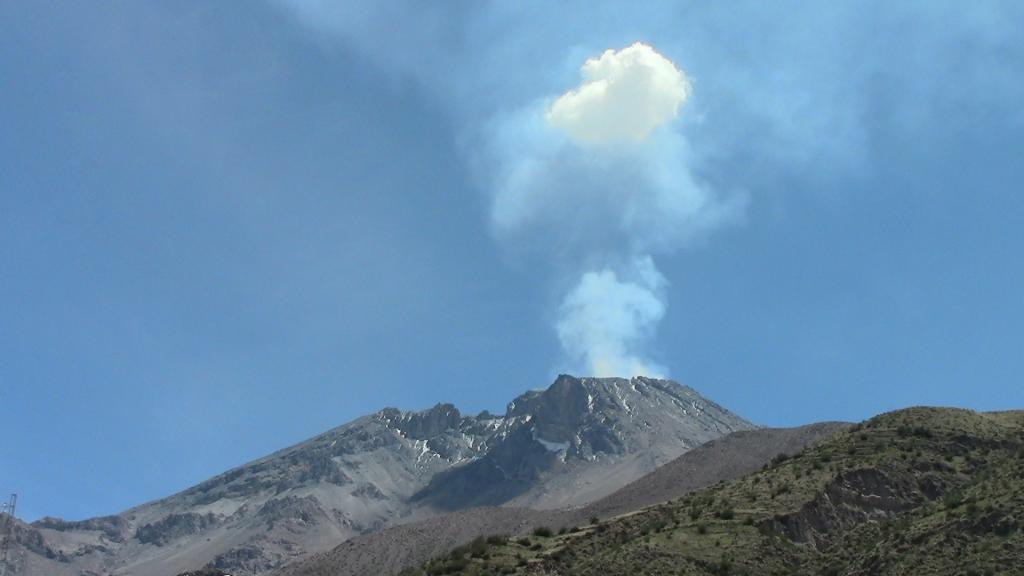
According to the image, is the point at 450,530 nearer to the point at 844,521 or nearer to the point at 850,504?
the point at 850,504

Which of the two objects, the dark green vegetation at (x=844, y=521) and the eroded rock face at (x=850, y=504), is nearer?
the dark green vegetation at (x=844, y=521)

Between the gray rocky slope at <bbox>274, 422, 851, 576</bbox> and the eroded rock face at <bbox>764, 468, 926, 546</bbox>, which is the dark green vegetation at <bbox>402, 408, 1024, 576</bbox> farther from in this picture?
the gray rocky slope at <bbox>274, 422, 851, 576</bbox>

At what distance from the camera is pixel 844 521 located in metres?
68.4

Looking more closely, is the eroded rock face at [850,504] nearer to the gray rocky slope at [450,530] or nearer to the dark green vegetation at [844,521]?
the dark green vegetation at [844,521]

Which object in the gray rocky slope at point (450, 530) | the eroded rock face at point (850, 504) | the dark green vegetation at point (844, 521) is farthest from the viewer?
the gray rocky slope at point (450, 530)

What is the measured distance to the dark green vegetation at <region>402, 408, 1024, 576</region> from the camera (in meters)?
53.5

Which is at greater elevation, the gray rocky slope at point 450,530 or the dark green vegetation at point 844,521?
the gray rocky slope at point 450,530

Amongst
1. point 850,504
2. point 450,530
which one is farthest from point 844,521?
point 450,530

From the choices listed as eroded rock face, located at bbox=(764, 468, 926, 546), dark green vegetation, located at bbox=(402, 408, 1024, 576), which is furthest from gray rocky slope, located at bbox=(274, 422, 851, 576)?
eroded rock face, located at bbox=(764, 468, 926, 546)

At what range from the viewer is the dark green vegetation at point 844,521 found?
2105 inches

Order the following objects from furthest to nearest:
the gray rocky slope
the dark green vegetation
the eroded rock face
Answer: the gray rocky slope, the eroded rock face, the dark green vegetation

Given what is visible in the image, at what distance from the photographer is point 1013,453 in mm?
72250

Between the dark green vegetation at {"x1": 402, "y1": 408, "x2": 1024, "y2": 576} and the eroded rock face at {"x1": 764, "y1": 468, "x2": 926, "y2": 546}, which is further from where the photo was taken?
the eroded rock face at {"x1": 764, "y1": 468, "x2": 926, "y2": 546}

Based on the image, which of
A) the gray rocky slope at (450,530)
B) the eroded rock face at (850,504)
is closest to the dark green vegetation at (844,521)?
the eroded rock face at (850,504)
